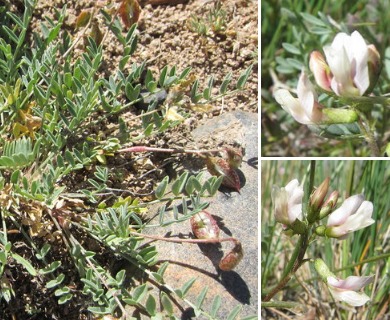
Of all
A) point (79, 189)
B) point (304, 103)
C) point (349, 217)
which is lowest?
point (79, 189)

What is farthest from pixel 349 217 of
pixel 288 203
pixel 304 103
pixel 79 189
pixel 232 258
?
pixel 79 189

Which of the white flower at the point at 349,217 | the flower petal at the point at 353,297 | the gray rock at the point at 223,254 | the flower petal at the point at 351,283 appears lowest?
the gray rock at the point at 223,254

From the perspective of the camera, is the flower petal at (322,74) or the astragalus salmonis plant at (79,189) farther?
the astragalus salmonis plant at (79,189)

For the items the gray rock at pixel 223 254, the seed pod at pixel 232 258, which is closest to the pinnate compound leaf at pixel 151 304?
the gray rock at pixel 223 254

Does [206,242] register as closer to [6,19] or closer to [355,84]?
[355,84]

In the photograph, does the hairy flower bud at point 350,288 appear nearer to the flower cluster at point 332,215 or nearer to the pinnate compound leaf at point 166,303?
the flower cluster at point 332,215

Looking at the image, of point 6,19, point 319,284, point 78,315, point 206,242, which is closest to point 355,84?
point 206,242

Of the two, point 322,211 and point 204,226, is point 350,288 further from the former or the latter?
point 204,226
